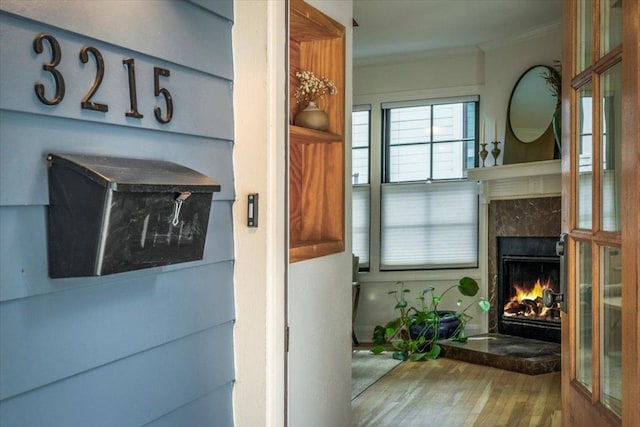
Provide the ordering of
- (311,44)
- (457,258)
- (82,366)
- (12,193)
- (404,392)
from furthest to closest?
1. (457,258)
2. (404,392)
3. (311,44)
4. (82,366)
5. (12,193)

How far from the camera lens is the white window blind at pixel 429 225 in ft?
21.1

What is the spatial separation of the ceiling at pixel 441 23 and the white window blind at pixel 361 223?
1.35 m

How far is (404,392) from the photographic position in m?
4.41

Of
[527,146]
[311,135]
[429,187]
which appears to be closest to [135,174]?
[311,135]

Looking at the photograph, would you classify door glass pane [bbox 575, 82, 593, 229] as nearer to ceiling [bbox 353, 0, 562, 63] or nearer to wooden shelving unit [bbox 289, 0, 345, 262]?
wooden shelving unit [bbox 289, 0, 345, 262]

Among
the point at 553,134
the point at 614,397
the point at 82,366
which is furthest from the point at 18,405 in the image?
the point at 553,134

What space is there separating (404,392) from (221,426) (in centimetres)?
267

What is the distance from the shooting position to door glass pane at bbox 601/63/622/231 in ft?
5.25

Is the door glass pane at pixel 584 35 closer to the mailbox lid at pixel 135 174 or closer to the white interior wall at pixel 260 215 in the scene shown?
the white interior wall at pixel 260 215

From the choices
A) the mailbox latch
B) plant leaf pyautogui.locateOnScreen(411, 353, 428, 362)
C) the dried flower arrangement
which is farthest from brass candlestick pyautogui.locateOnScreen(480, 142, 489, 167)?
the mailbox latch

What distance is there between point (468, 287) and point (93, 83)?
5.02 m

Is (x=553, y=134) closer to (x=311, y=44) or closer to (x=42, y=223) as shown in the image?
(x=311, y=44)

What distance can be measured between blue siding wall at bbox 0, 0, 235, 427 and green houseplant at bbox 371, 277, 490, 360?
3.79 meters

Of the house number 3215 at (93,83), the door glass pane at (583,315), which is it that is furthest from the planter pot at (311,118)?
the door glass pane at (583,315)
